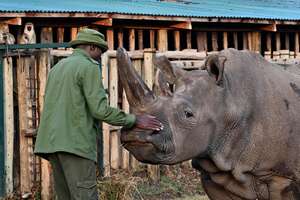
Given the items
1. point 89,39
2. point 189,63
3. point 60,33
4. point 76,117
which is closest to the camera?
point 76,117

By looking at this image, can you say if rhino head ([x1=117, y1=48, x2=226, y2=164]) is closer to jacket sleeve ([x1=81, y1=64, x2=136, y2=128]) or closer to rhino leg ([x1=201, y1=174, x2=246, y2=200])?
jacket sleeve ([x1=81, y1=64, x2=136, y2=128])

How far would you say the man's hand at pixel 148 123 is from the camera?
16.8ft

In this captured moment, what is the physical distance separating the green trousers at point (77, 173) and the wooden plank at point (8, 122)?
10.4 ft

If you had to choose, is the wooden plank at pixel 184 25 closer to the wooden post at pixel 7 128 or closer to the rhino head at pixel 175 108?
the wooden post at pixel 7 128

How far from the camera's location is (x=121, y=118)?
5.55 meters

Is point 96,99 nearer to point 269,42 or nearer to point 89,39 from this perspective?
point 89,39

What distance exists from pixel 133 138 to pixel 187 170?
6216mm

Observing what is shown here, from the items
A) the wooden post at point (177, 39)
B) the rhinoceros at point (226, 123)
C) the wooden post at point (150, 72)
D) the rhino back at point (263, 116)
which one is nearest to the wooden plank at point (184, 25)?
the wooden post at point (177, 39)

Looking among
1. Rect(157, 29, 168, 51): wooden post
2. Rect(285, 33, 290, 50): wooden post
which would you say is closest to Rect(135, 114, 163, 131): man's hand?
Rect(157, 29, 168, 51): wooden post

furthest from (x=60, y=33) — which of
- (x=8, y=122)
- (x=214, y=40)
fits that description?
(x=214, y=40)

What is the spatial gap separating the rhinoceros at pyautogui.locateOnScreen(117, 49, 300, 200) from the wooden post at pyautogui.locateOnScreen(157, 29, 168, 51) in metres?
7.14

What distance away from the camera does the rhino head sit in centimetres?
519

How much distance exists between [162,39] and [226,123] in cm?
790

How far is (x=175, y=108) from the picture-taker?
17.5ft
